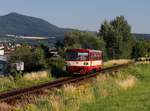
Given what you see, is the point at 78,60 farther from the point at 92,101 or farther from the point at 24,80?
the point at 92,101

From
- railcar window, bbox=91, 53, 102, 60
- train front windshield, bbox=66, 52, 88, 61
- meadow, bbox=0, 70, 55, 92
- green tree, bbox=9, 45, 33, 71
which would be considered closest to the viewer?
meadow, bbox=0, 70, 55, 92

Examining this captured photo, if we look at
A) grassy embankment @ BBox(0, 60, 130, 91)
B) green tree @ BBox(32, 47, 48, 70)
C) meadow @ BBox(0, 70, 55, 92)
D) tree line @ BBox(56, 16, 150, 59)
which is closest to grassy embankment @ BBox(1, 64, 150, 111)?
meadow @ BBox(0, 70, 55, 92)

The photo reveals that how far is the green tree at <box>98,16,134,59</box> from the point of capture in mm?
100156

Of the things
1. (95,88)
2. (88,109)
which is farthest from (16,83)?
(88,109)

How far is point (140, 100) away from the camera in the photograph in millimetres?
20031

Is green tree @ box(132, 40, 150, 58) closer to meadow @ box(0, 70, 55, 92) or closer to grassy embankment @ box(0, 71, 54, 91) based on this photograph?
meadow @ box(0, 70, 55, 92)

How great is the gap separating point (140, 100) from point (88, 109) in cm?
333

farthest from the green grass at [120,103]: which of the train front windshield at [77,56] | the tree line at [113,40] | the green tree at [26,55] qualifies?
the tree line at [113,40]

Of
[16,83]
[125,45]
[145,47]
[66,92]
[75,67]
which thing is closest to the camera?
[66,92]

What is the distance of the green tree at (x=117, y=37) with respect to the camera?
329 feet

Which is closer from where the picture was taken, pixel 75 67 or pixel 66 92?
pixel 66 92

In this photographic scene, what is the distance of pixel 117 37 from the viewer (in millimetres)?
101812

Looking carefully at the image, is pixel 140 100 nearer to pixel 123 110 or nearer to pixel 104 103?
pixel 104 103

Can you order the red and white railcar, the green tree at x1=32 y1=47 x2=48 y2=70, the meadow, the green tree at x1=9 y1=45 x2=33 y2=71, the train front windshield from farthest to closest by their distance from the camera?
the green tree at x1=9 y1=45 x2=33 y2=71, the green tree at x1=32 y1=47 x2=48 y2=70, the train front windshield, the red and white railcar, the meadow
